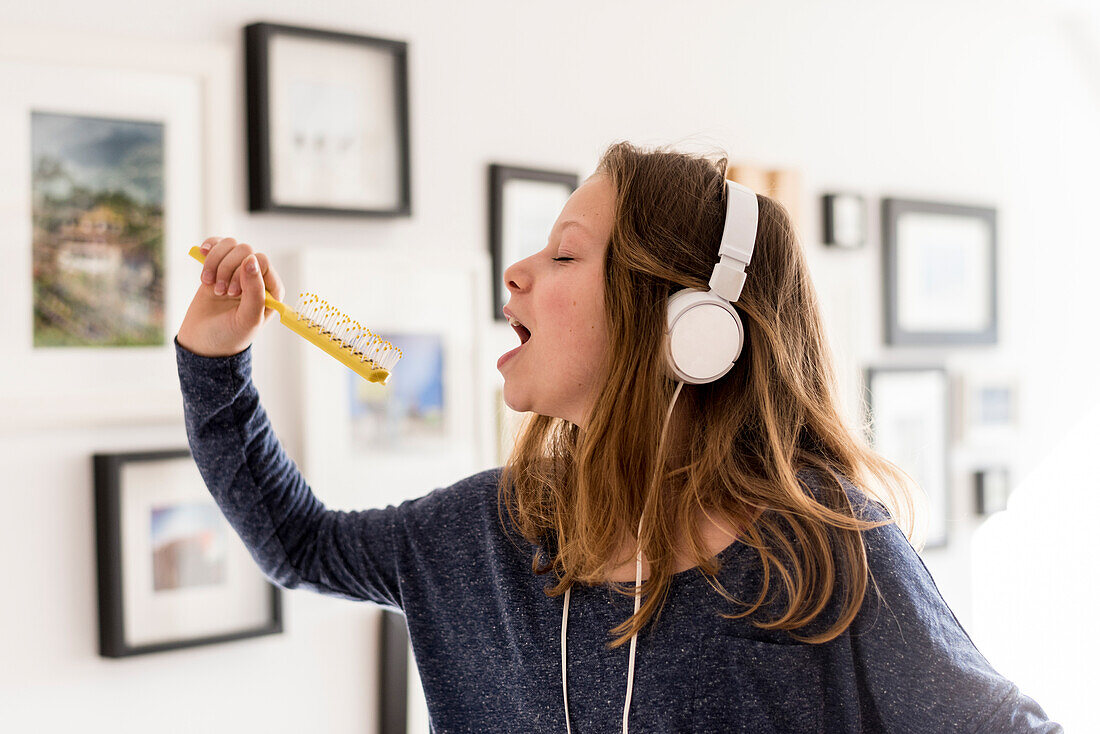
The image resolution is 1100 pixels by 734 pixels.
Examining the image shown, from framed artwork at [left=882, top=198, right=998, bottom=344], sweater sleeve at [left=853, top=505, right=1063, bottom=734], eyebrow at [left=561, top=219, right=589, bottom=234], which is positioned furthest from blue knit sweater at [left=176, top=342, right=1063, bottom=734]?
framed artwork at [left=882, top=198, right=998, bottom=344]

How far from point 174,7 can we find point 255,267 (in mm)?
509

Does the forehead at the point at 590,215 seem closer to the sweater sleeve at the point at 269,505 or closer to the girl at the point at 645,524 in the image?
the girl at the point at 645,524

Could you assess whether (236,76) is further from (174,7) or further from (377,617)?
(377,617)

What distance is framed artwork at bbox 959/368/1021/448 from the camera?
2059mm

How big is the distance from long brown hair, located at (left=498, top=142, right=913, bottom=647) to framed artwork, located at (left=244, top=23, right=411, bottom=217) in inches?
20.2

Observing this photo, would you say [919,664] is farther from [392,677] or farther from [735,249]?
[392,677]

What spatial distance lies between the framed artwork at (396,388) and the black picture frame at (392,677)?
0.17 meters

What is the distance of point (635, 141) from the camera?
1649 mm

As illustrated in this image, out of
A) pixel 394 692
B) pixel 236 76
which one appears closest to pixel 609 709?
pixel 394 692

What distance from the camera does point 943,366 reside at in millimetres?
2031

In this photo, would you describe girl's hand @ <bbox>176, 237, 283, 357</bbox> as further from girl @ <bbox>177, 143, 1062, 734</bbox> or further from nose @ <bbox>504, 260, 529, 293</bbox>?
nose @ <bbox>504, 260, 529, 293</bbox>

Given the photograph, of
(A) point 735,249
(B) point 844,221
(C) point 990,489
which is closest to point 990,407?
(C) point 990,489

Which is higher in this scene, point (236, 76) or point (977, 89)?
point (977, 89)

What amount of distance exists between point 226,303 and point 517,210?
66cm
